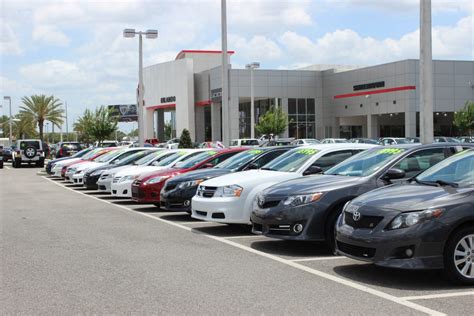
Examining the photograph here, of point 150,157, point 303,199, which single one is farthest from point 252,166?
point 150,157

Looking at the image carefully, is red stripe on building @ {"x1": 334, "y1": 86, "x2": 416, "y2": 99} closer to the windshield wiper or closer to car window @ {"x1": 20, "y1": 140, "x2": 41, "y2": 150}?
car window @ {"x1": 20, "y1": 140, "x2": 41, "y2": 150}

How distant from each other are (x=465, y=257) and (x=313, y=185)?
262cm

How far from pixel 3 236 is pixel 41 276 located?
12.8 ft

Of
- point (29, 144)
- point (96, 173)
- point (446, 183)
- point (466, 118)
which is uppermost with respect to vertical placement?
point (466, 118)

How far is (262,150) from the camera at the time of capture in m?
13.4

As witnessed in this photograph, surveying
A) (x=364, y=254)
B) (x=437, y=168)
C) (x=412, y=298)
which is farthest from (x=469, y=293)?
(x=437, y=168)

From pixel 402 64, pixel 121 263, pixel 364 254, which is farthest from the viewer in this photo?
pixel 402 64

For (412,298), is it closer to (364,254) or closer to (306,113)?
(364,254)

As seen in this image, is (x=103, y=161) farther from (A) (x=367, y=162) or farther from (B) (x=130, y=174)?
(A) (x=367, y=162)

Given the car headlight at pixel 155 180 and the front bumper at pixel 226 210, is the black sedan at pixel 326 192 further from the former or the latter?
the car headlight at pixel 155 180

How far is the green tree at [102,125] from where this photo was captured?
6078cm

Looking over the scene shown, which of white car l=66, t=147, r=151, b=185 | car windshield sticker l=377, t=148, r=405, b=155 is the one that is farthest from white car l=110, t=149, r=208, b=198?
car windshield sticker l=377, t=148, r=405, b=155

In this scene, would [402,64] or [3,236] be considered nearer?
[3,236]

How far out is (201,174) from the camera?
13.1 meters
